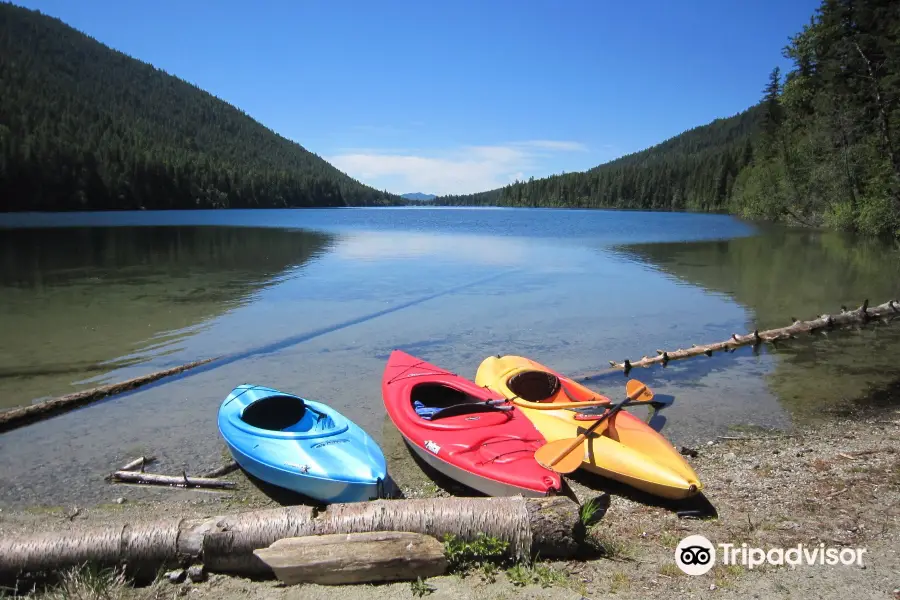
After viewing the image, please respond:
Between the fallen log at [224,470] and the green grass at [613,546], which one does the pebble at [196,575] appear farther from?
the green grass at [613,546]

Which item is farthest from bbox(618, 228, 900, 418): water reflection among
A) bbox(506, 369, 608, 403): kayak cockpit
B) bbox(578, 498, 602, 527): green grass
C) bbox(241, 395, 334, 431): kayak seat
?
bbox(241, 395, 334, 431): kayak seat

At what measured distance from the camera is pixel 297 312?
1872 centimetres

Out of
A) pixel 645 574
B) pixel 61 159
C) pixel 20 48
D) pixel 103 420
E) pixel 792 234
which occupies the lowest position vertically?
pixel 103 420

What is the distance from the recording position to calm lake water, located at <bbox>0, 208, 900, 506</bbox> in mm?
9180

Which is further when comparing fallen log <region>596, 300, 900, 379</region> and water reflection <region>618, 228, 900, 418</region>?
fallen log <region>596, 300, 900, 379</region>

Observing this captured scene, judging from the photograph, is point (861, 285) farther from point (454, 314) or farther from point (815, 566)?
point (815, 566)

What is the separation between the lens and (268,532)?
4.67m

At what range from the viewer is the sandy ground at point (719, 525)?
4.37 m

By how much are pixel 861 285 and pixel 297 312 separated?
75.1 ft

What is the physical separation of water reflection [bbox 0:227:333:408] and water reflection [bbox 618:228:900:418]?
1507 centimetres

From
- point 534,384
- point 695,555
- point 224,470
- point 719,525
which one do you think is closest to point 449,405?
point 534,384

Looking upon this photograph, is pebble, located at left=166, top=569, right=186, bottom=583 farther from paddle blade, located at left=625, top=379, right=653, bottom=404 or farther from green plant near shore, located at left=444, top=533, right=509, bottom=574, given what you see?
paddle blade, located at left=625, top=379, right=653, bottom=404

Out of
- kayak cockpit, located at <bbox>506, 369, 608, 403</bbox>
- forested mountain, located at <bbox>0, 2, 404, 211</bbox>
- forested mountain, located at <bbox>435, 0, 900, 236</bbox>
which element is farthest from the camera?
forested mountain, located at <bbox>0, 2, 404, 211</bbox>

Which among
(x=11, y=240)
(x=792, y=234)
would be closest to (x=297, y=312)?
(x=11, y=240)
